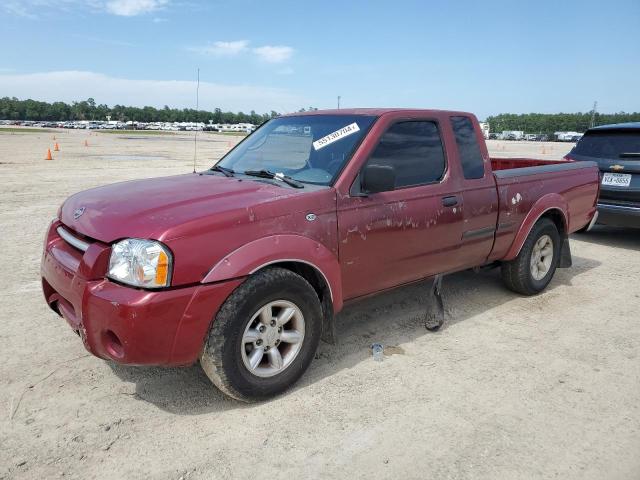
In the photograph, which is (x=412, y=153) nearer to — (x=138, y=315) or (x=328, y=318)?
(x=328, y=318)

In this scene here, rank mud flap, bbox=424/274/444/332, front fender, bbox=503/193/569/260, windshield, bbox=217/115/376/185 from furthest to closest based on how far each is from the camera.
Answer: front fender, bbox=503/193/569/260, mud flap, bbox=424/274/444/332, windshield, bbox=217/115/376/185

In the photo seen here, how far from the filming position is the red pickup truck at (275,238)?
2801 millimetres

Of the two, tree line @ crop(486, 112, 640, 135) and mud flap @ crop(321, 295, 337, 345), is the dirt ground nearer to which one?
mud flap @ crop(321, 295, 337, 345)

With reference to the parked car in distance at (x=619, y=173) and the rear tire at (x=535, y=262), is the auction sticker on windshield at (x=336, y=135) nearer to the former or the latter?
the rear tire at (x=535, y=262)

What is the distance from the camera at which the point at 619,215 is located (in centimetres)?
738

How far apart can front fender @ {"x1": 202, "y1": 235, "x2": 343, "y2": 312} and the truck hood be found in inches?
8.8

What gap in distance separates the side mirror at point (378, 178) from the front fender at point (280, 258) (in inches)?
21.8

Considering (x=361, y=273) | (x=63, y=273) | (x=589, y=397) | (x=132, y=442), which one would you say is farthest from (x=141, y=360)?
(x=589, y=397)

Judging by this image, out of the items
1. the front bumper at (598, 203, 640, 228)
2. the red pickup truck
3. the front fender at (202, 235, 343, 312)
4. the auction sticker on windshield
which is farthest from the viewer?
the front bumper at (598, 203, 640, 228)

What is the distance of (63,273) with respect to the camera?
3.10 metres

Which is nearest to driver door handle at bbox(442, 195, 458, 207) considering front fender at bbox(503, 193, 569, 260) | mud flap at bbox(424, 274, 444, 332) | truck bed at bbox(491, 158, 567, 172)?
mud flap at bbox(424, 274, 444, 332)

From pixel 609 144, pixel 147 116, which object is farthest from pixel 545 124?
pixel 609 144

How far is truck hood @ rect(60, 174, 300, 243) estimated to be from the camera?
289 cm

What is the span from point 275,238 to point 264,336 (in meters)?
0.62
